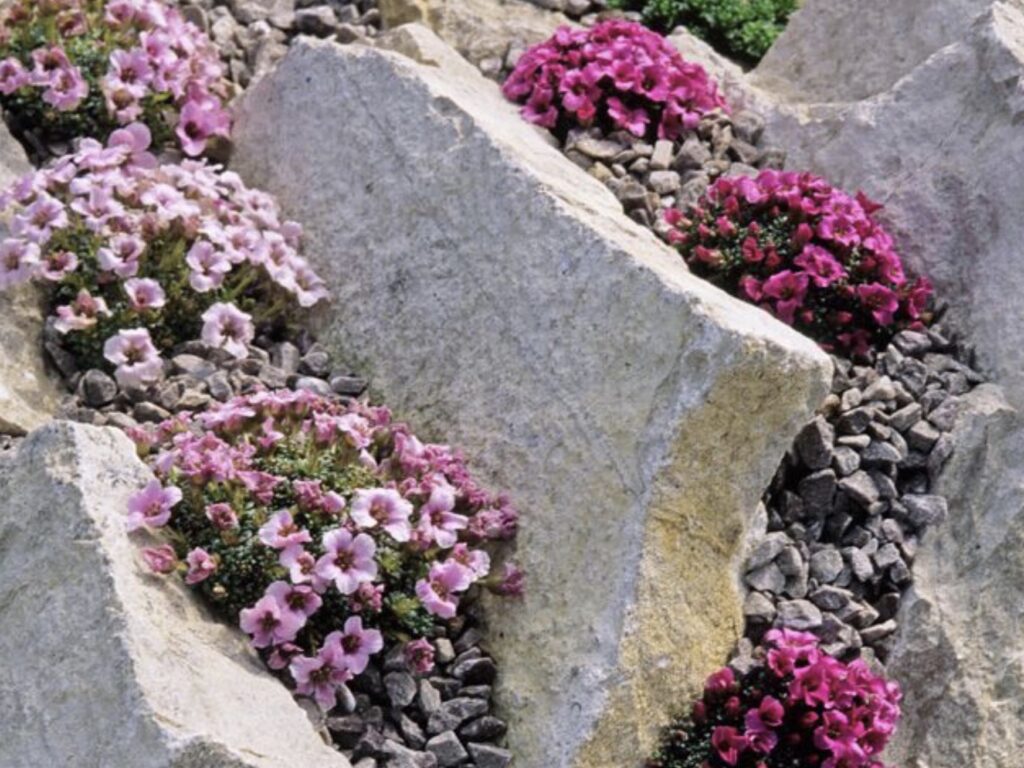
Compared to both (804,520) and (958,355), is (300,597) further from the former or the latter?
(958,355)

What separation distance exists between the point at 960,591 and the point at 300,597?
2.52 m

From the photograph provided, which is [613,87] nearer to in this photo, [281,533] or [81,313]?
[81,313]

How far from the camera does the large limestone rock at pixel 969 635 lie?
681 cm

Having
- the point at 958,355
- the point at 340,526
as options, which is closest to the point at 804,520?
the point at 958,355

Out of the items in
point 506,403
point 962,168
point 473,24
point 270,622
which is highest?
point 962,168

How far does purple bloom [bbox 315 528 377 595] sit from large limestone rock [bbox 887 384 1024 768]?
2.05 metres

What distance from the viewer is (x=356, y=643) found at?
625 centimetres

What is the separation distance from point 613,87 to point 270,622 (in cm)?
355

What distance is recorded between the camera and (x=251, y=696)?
5918 mm

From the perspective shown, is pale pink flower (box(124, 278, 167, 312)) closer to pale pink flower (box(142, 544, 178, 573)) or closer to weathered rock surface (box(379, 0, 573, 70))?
pale pink flower (box(142, 544, 178, 573))

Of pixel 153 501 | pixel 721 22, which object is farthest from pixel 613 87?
pixel 153 501

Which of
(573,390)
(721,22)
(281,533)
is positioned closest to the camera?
(281,533)

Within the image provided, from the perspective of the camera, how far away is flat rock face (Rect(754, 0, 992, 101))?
898cm

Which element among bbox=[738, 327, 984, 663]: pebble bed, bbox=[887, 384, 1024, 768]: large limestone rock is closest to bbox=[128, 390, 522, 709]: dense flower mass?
bbox=[738, 327, 984, 663]: pebble bed
